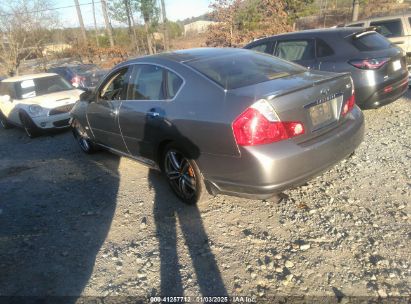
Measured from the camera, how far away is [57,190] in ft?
15.8

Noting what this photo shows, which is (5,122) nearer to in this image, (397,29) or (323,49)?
(323,49)

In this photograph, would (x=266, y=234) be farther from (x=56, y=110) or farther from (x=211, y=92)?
(x=56, y=110)

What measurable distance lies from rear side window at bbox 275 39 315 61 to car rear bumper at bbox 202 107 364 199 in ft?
10.5

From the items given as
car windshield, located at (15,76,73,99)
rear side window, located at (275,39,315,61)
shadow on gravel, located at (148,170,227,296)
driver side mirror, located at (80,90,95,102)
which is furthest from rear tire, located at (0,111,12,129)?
rear side window, located at (275,39,315,61)

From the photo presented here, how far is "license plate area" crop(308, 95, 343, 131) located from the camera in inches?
125

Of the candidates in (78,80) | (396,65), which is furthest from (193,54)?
(78,80)

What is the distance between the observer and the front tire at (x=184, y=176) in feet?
11.7

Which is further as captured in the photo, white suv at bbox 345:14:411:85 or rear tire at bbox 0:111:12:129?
rear tire at bbox 0:111:12:129

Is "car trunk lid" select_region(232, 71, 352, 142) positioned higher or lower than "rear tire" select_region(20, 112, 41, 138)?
higher

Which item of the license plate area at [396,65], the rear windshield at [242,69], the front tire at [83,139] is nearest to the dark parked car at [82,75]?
the front tire at [83,139]

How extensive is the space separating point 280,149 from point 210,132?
0.63 metres

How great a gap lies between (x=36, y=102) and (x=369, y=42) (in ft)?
22.7

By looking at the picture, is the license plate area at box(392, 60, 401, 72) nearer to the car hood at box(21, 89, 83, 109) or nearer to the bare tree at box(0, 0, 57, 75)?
the car hood at box(21, 89, 83, 109)

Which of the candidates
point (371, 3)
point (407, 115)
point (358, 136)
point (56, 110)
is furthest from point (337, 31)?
point (371, 3)
